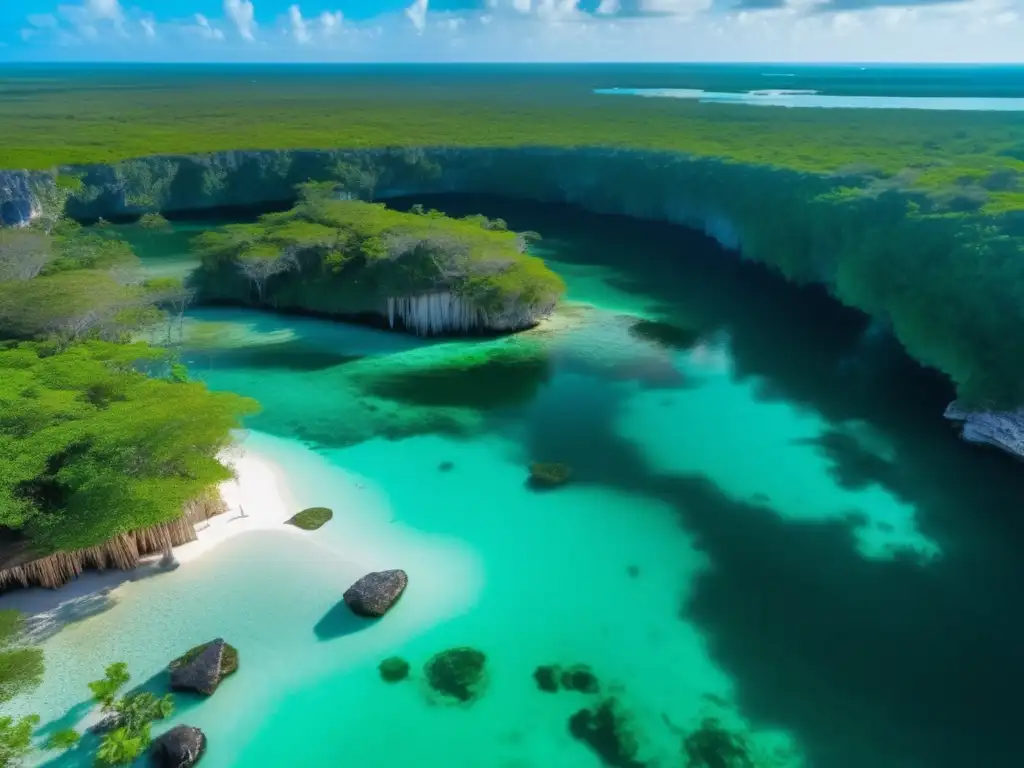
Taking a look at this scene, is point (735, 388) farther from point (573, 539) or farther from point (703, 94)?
point (703, 94)

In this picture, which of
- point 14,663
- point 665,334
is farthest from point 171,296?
point 665,334

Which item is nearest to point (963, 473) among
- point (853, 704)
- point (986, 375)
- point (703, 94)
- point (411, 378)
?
point (986, 375)

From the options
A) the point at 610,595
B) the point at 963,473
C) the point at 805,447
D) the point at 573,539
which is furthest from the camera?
the point at 805,447

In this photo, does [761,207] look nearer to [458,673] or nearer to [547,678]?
[547,678]

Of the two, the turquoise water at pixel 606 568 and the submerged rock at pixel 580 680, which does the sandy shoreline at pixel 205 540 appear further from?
the submerged rock at pixel 580 680

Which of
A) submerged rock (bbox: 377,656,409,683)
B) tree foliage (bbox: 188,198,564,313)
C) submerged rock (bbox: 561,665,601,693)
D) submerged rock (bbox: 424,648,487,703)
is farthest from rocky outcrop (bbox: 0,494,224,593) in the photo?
tree foliage (bbox: 188,198,564,313)

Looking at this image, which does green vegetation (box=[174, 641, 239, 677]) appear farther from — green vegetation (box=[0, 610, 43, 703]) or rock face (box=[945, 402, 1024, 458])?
rock face (box=[945, 402, 1024, 458])
